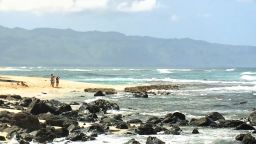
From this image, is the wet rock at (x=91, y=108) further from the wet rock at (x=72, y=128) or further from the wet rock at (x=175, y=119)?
the wet rock at (x=72, y=128)

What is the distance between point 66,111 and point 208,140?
12.2 meters

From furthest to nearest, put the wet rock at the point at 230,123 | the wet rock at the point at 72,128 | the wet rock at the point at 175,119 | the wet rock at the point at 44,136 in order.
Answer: the wet rock at the point at 175,119, the wet rock at the point at 230,123, the wet rock at the point at 72,128, the wet rock at the point at 44,136

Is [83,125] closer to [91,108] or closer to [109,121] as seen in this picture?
[109,121]

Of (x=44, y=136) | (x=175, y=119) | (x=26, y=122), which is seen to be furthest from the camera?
(x=175, y=119)

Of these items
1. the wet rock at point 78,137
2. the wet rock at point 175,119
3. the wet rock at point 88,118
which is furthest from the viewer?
the wet rock at point 88,118

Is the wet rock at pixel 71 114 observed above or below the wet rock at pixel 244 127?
above

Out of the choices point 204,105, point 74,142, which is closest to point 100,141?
point 74,142

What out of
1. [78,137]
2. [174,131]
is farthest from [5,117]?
[174,131]

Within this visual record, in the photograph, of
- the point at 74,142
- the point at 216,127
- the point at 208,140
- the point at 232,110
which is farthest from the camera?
the point at 232,110

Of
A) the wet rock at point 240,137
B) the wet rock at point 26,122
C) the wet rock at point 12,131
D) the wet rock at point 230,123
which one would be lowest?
the wet rock at point 240,137

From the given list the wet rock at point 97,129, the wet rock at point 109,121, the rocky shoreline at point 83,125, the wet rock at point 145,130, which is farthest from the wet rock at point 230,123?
the wet rock at point 97,129

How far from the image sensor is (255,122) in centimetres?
3366

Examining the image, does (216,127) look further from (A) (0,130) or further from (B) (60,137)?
(A) (0,130)

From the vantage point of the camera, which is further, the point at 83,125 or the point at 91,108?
the point at 91,108
